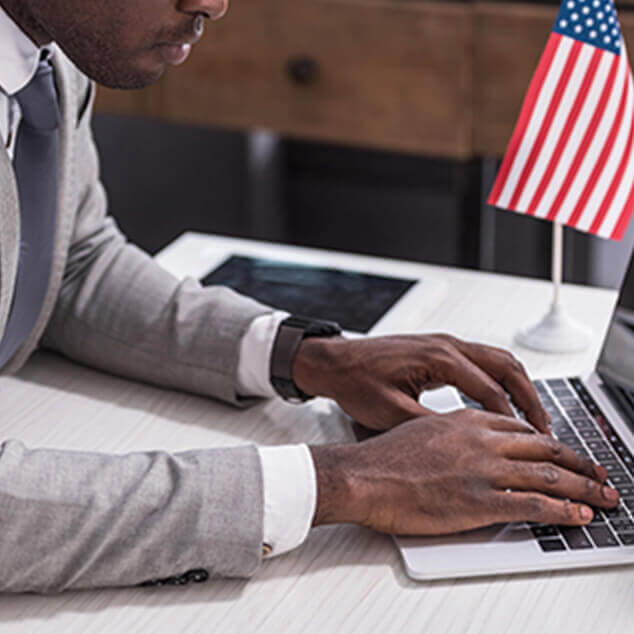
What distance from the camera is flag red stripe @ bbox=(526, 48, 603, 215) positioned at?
1019mm

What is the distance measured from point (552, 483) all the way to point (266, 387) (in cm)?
28

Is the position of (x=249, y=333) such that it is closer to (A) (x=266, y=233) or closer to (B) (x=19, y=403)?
(B) (x=19, y=403)

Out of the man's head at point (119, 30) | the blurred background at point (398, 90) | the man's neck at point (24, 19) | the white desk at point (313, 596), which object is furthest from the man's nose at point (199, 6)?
the blurred background at point (398, 90)

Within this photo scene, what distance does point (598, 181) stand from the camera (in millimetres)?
1021

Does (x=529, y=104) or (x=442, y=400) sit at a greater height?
(x=529, y=104)

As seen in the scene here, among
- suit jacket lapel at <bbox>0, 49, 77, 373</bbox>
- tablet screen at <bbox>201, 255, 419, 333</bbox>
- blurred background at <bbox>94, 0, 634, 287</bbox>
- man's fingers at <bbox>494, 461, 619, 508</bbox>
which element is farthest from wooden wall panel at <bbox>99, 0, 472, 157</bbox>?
man's fingers at <bbox>494, 461, 619, 508</bbox>

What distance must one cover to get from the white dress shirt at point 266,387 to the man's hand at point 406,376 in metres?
0.04

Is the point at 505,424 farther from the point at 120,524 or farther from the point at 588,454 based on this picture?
the point at 120,524

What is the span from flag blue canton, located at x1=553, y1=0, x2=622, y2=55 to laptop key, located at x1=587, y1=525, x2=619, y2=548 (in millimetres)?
472

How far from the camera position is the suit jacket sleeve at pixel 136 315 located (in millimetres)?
972

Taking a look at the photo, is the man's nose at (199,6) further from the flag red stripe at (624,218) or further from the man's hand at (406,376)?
the flag red stripe at (624,218)

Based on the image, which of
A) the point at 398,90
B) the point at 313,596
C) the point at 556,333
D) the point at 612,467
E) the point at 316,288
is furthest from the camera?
the point at 398,90

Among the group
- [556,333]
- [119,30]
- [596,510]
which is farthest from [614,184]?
[119,30]

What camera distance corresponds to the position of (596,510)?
2.55ft
